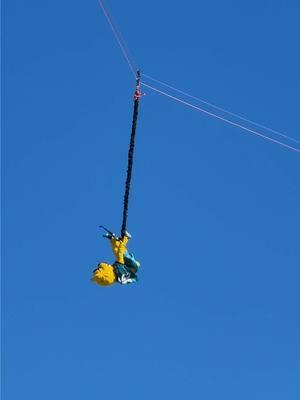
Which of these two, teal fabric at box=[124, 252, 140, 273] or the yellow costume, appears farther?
teal fabric at box=[124, 252, 140, 273]

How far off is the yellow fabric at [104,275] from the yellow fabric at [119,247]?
0.35 meters

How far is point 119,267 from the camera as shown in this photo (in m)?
27.7

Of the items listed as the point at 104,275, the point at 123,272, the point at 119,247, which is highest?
the point at 119,247

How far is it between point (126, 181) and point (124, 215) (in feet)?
2.33

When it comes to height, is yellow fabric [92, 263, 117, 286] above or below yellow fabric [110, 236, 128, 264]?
below

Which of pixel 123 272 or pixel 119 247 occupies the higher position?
pixel 119 247

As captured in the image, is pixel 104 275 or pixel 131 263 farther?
pixel 131 263

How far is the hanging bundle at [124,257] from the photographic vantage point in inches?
1051

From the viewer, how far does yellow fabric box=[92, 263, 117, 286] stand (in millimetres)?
27094

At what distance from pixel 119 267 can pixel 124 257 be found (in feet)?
1.03

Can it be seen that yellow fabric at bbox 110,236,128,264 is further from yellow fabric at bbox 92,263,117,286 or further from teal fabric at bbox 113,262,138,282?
yellow fabric at bbox 92,263,117,286

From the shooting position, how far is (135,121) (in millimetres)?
26859

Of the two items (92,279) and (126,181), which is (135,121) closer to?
(126,181)

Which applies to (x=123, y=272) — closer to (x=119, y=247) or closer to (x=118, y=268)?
(x=118, y=268)
